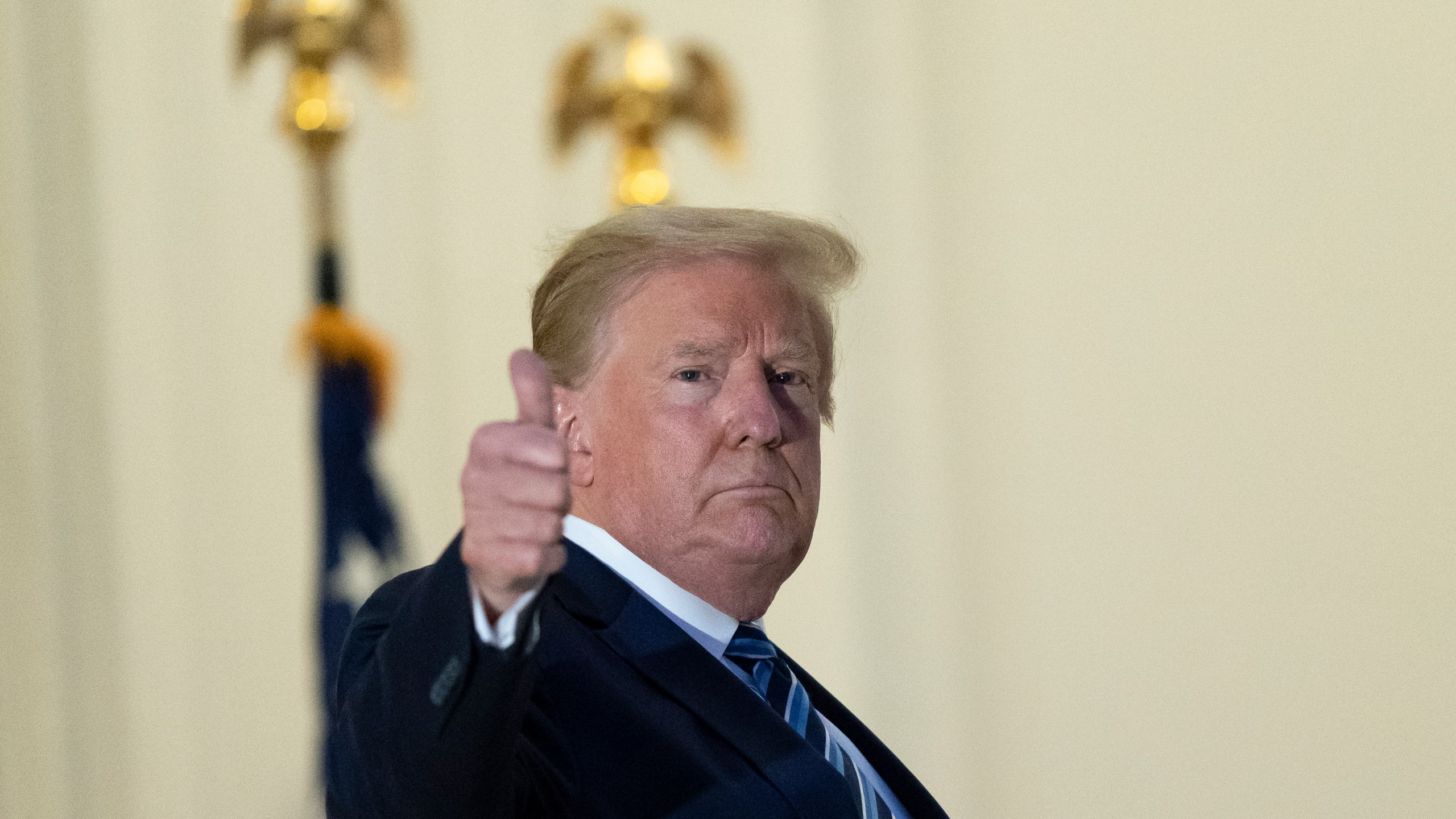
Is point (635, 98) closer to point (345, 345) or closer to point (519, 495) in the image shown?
point (345, 345)

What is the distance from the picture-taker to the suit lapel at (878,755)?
1.30 meters

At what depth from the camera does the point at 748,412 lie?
1.23 metres

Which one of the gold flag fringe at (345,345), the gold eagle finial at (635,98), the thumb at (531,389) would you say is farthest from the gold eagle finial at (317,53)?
the thumb at (531,389)

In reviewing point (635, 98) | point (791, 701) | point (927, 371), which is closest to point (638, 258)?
point (791, 701)

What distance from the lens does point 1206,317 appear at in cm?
365

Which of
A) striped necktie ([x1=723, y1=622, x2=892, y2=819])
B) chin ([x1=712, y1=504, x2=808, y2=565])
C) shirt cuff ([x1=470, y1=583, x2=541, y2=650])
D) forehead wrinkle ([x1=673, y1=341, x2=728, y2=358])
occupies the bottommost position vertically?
striped necktie ([x1=723, y1=622, x2=892, y2=819])

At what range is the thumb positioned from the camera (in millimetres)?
752

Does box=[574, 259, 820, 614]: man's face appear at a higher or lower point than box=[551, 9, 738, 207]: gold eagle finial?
lower

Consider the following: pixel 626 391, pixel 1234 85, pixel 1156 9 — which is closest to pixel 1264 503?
pixel 1234 85

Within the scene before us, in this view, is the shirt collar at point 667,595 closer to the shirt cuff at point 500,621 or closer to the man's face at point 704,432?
the man's face at point 704,432

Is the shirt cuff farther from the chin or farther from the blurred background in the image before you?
the blurred background

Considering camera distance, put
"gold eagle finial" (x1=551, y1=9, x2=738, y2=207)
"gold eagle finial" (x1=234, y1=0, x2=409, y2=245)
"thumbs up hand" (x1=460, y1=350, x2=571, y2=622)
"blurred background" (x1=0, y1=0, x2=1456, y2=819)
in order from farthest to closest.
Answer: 1. "gold eagle finial" (x1=551, y1=9, x2=738, y2=207)
2. "blurred background" (x1=0, y1=0, x2=1456, y2=819)
3. "gold eagle finial" (x1=234, y1=0, x2=409, y2=245)
4. "thumbs up hand" (x1=460, y1=350, x2=571, y2=622)

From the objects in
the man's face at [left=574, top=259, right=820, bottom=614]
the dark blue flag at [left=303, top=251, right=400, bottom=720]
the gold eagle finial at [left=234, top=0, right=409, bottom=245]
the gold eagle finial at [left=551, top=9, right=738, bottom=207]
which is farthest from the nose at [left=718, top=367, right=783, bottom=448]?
the gold eagle finial at [left=551, top=9, right=738, bottom=207]

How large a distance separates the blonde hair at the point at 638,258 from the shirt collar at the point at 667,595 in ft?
0.55
